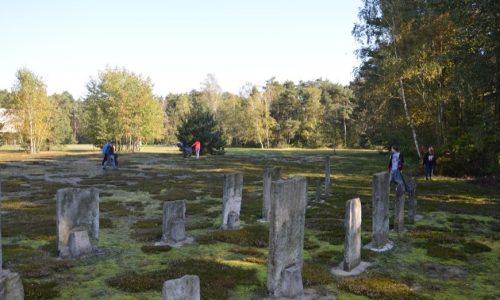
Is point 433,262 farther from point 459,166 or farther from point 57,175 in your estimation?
point 57,175

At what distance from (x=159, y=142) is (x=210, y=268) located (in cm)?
11896

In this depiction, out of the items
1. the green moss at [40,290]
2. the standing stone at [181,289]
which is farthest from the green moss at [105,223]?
the standing stone at [181,289]

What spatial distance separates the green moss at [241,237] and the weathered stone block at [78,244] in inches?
122

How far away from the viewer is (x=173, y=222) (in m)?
12.2

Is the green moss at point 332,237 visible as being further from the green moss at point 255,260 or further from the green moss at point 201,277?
the green moss at point 201,277

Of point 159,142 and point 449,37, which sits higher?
point 449,37

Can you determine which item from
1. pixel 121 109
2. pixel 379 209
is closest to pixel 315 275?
pixel 379 209

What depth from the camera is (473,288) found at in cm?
897

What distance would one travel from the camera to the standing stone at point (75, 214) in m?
10.7

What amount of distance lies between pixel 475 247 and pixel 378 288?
496 cm

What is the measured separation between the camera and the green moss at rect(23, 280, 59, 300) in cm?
780

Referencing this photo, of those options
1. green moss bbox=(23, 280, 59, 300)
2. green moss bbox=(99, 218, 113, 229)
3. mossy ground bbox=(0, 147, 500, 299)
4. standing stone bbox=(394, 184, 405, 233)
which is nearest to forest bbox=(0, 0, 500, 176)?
mossy ground bbox=(0, 147, 500, 299)

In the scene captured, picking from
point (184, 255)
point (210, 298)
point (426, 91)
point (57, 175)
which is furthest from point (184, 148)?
point (210, 298)

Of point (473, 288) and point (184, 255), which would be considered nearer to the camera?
point (473, 288)
